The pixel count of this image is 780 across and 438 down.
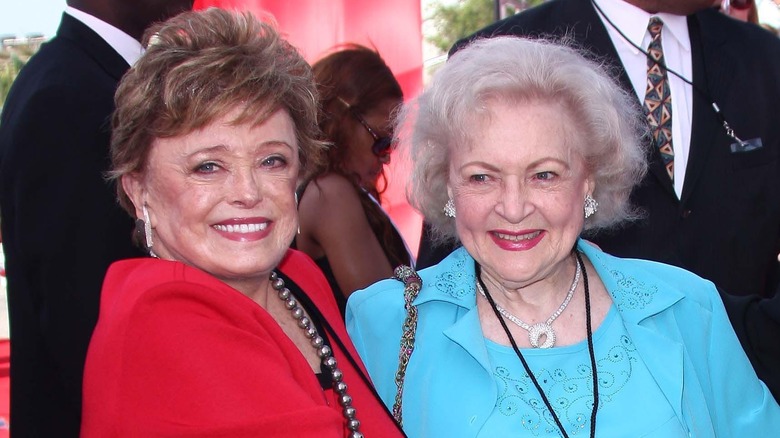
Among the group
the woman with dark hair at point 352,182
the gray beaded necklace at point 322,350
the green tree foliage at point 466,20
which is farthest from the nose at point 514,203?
the green tree foliage at point 466,20

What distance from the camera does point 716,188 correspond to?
303 cm

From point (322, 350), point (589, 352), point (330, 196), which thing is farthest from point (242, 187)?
point (330, 196)

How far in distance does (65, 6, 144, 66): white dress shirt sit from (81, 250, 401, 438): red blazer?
2.86 ft

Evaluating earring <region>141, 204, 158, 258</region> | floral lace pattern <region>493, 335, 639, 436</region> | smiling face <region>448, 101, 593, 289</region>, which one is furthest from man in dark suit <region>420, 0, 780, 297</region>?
earring <region>141, 204, 158, 258</region>

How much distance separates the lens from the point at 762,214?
304 cm

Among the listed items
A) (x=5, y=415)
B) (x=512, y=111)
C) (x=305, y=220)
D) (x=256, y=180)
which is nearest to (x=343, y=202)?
(x=305, y=220)

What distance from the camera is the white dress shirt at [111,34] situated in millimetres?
2518

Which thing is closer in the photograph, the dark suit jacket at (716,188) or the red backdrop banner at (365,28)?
the dark suit jacket at (716,188)

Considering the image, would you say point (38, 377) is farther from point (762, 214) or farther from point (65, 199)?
point (762, 214)

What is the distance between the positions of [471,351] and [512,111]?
572 millimetres

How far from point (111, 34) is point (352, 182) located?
4.37 ft

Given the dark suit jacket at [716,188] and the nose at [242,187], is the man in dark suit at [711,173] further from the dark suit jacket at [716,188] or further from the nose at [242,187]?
the nose at [242,187]

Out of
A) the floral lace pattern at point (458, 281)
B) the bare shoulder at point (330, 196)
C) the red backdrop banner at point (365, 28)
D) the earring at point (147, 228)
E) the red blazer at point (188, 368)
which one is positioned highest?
the red backdrop banner at point (365, 28)

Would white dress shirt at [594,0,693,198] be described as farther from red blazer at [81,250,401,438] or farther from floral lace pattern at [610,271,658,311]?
red blazer at [81,250,401,438]
